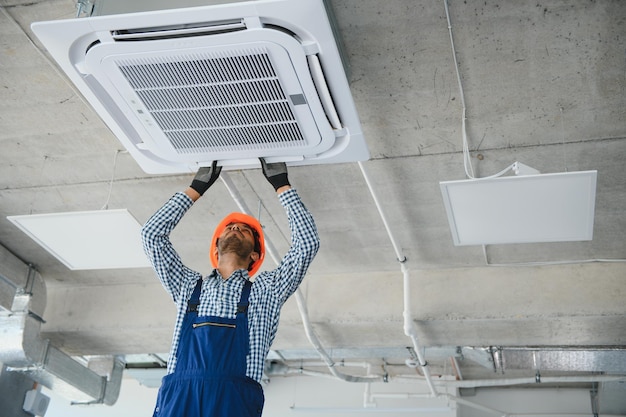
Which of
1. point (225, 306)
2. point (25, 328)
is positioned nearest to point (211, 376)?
point (225, 306)

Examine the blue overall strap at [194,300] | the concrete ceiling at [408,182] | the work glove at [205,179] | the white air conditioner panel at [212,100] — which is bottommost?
the blue overall strap at [194,300]

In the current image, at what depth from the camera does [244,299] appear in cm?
260

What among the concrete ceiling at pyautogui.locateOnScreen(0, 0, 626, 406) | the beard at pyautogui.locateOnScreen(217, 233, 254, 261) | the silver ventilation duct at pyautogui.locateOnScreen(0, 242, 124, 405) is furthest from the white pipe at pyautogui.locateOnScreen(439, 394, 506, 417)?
the beard at pyautogui.locateOnScreen(217, 233, 254, 261)

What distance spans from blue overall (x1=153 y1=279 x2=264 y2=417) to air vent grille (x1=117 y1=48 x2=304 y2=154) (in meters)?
0.64

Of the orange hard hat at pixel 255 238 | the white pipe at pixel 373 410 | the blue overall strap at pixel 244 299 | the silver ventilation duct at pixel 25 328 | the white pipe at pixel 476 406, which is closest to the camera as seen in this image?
the blue overall strap at pixel 244 299

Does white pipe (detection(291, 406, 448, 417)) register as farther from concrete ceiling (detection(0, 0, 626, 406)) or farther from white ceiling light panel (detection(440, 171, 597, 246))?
white ceiling light panel (detection(440, 171, 597, 246))

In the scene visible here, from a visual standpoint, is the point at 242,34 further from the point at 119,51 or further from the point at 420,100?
the point at 420,100

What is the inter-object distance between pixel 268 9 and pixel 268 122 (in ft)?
1.82

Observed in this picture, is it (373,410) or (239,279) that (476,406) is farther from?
(239,279)

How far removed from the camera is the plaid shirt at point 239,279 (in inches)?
101

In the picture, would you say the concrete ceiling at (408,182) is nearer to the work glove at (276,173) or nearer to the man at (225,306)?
the work glove at (276,173)

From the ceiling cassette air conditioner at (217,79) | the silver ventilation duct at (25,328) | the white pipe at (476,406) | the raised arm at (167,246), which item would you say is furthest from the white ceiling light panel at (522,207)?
the white pipe at (476,406)

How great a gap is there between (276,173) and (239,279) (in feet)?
1.39

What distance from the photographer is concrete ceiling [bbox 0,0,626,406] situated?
279cm
